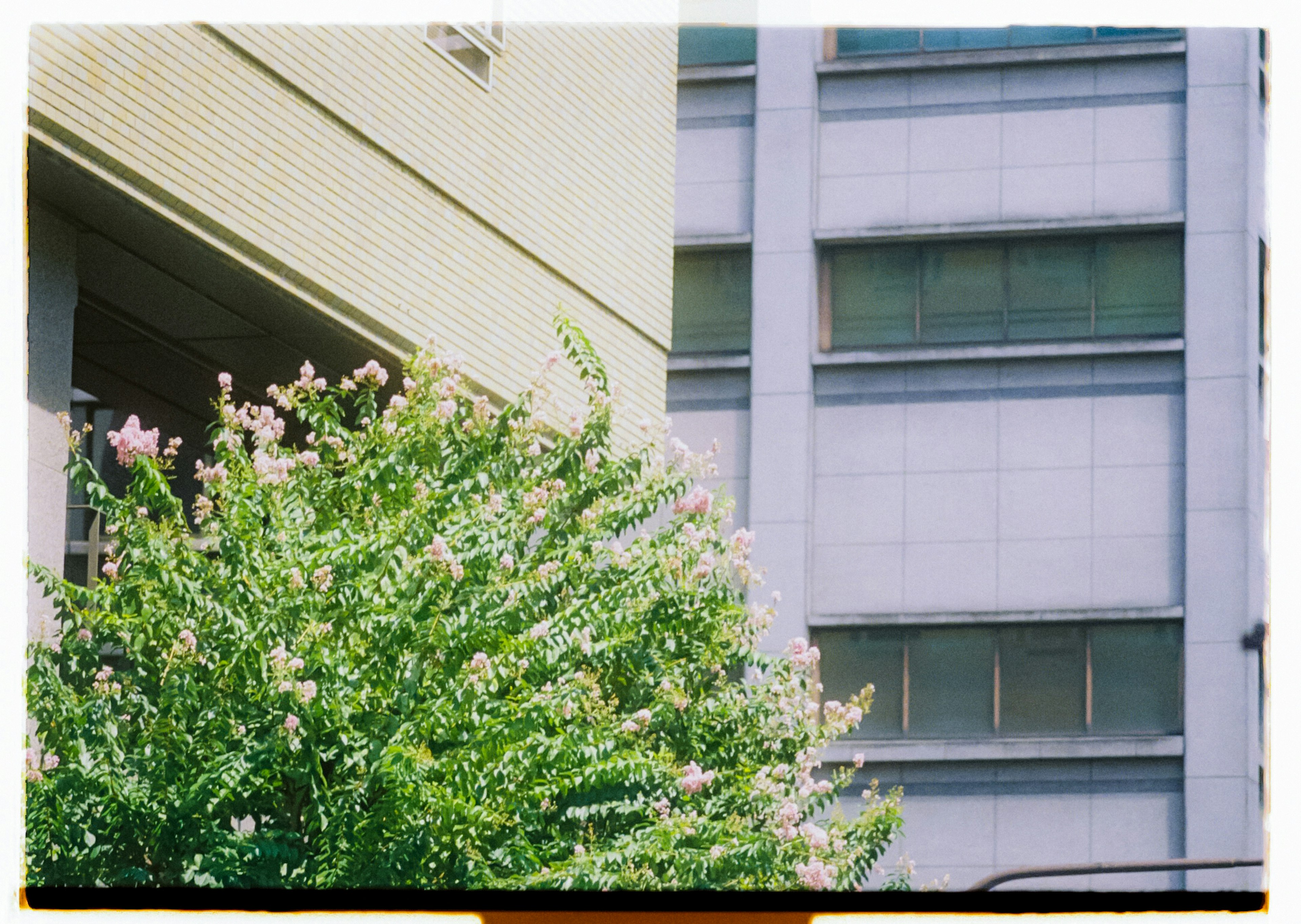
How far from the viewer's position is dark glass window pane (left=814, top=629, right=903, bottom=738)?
6.48 metres

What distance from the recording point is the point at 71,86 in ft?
18.7

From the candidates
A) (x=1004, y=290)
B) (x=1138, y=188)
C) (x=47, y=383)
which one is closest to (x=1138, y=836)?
(x=1004, y=290)

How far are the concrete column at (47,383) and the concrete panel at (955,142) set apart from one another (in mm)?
4107

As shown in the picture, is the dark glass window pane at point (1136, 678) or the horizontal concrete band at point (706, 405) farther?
the horizontal concrete band at point (706, 405)

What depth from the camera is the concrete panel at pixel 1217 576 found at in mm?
6117

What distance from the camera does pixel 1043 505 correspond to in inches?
272

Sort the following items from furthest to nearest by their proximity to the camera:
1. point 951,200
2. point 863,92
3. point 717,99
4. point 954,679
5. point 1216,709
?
point 951,200, point 863,92, point 717,99, point 954,679, point 1216,709

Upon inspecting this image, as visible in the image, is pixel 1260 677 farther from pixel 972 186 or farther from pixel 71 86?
pixel 71 86

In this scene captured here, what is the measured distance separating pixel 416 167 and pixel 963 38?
2.52 metres

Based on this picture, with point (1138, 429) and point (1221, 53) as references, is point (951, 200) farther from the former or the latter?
point (1221, 53)

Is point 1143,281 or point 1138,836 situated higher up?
point 1143,281

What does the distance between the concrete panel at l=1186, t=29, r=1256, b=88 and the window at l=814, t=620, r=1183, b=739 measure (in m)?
2.26

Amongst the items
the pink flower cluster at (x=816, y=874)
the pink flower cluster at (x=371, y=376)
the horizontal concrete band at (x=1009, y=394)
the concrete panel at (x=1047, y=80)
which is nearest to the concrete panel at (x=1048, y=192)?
the concrete panel at (x=1047, y=80)

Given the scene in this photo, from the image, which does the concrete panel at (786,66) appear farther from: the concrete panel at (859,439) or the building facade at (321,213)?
the concrete panel at (859,439)
